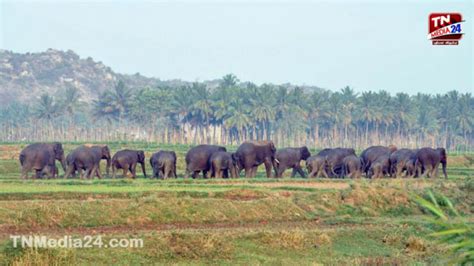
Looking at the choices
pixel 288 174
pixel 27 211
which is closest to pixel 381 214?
pixel 27 211

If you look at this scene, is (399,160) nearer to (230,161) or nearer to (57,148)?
(230,161)

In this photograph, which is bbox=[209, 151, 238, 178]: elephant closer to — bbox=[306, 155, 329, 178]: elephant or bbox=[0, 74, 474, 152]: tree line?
bbox=[306, 155, 329, 178]: elephant

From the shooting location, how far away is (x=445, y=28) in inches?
1294

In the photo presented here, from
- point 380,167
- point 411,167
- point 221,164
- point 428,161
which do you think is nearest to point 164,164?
point 221,164

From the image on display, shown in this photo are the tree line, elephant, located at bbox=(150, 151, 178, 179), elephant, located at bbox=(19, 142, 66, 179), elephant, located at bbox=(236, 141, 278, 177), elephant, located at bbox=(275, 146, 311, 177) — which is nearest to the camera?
elephant, located at bbox=(19, 142, 66, 179)

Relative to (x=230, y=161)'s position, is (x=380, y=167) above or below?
below

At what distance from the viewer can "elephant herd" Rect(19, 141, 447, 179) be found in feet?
151

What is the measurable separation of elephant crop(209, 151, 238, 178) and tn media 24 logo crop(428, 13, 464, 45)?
681 inches

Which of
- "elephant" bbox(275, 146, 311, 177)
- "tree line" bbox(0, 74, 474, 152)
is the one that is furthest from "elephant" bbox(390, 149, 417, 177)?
"tree line" bbox(0, 74, 474, 152)

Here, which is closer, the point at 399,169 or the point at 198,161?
the point at 198,161

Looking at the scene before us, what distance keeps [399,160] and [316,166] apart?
5251mm

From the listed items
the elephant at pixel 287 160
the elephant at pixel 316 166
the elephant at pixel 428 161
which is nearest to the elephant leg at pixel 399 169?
the elephant at pixel 428 161

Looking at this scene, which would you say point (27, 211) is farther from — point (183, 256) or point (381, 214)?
point (381, 214)

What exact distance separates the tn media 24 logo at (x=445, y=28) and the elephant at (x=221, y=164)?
17.3 metres
